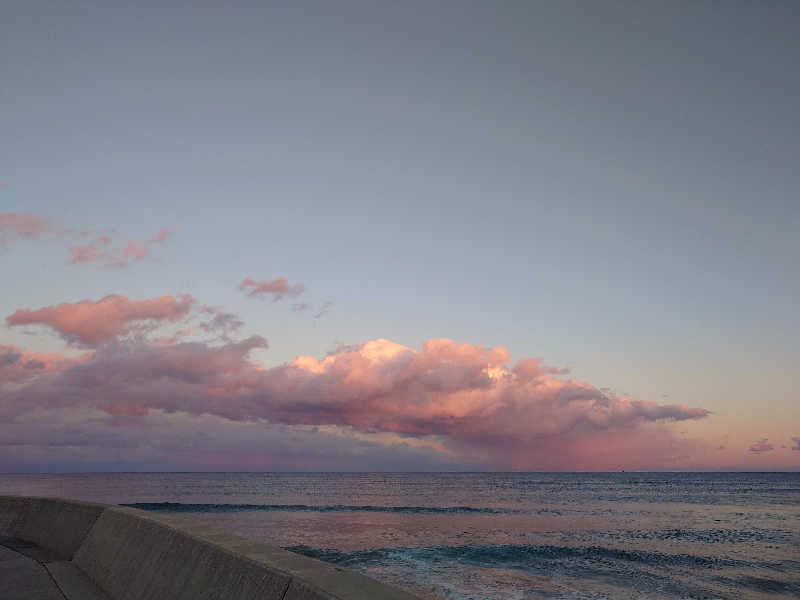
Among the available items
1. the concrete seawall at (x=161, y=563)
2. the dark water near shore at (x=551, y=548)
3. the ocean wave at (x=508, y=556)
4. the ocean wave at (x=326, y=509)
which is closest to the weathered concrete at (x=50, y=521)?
the concrete seawall at (x=161, y=563)

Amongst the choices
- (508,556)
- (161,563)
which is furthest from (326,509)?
(161,563)

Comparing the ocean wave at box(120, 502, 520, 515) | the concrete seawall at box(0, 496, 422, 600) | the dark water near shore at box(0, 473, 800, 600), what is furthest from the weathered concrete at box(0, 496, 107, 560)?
the ocean wave at box(120, 502, 520, 515)

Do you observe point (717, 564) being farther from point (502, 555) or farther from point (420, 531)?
point (420, 531)

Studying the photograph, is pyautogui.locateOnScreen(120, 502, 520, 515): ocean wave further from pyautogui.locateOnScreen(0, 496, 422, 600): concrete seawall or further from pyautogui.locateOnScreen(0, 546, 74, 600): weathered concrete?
pyautogui.locateOnScreen(0, 546, 74, 600): weathered concrete

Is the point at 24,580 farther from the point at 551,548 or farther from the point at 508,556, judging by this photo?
the point at 551,548

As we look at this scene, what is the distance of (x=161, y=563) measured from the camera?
614 cm

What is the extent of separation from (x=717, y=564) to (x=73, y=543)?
22201 mm

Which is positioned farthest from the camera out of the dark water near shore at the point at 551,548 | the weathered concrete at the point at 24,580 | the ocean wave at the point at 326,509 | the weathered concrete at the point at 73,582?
the ocean wave at the point at 326,509

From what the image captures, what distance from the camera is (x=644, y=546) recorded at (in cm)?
2631

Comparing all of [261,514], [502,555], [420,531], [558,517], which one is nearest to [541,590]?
[502,555]

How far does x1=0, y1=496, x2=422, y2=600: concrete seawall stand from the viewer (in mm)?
4211

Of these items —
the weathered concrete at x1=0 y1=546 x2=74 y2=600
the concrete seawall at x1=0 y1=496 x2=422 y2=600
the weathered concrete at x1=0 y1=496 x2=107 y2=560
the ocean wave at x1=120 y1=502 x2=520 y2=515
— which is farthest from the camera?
the ocean wave at x1=120 y1=502 x2=520 y2=515

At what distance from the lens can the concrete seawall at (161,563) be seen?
421 cm

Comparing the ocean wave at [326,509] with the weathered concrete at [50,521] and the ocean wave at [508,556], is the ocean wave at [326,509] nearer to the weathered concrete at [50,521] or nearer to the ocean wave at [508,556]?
the ocean wave at [508,556]
